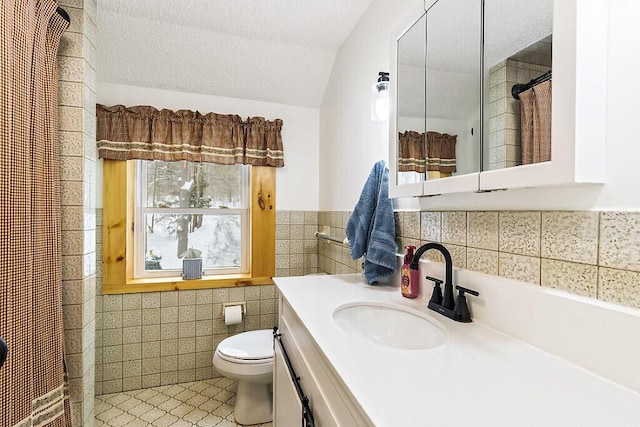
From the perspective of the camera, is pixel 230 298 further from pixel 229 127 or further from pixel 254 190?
pixel 229 127

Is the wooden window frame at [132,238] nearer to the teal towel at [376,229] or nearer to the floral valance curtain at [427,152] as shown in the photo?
the teal towel at [376,229]

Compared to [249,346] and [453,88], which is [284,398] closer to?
[249,346]

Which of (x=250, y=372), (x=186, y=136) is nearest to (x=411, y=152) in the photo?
(x=250, y=372)

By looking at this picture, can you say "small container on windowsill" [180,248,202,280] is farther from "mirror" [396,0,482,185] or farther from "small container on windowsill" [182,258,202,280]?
"mirror" [396,0,482,185]

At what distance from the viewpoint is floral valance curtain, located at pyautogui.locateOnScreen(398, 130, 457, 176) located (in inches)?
39.6

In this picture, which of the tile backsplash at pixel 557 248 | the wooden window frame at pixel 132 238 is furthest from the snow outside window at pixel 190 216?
the tile backsplash at pixel 557 248

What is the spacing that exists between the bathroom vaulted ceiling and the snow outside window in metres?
0.60

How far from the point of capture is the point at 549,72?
0.67m

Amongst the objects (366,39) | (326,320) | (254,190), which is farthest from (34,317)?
(366,39)

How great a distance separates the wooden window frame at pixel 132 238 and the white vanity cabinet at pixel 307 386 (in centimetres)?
109

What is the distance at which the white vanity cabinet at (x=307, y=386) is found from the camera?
24.7 inches

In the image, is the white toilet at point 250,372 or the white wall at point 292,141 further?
the white wall at point 292,141

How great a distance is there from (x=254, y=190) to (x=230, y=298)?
0.83m

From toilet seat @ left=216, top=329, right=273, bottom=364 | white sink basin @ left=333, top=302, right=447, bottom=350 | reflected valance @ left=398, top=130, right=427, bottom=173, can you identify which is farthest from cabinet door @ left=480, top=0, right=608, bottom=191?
toilet seat @ left=216, top=329, right=273, bottom=364
